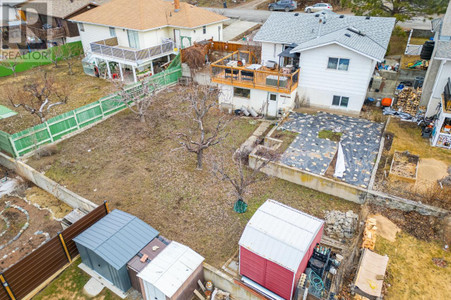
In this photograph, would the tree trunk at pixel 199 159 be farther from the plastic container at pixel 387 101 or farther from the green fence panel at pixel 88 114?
the plastic container at pixel 387 101

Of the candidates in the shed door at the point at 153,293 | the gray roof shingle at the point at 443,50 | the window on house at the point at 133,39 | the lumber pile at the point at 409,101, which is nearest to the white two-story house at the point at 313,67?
the gray roof shingle at the point at 443,50

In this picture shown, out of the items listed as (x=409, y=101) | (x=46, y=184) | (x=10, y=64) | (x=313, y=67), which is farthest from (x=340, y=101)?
(x=10, y=64)

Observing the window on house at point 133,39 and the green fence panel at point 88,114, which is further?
the window on house at point 133,39

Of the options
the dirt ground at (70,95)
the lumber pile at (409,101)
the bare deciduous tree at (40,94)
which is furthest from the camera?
the bare deciduous tree at (40,94)

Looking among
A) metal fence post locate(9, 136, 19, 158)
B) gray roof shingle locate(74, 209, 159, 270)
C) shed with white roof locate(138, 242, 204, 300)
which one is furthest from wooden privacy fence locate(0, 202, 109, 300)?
metal fence post locate(9, 136, 19, 158)

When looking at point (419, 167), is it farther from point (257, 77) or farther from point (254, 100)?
point (257, 77)
